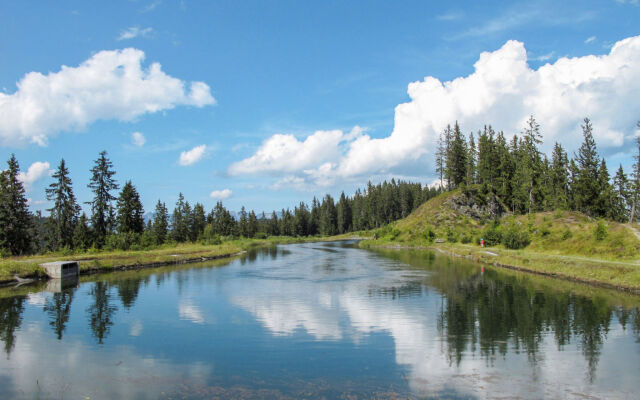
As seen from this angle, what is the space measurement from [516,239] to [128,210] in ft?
249

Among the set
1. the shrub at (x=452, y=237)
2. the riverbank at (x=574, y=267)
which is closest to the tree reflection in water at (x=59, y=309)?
the riverbank at (x=574, y=267)

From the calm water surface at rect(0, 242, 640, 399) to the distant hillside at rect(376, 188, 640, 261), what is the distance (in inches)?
496

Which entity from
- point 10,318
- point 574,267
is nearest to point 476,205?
point 574,267

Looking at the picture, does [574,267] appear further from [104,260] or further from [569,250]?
[104,260]

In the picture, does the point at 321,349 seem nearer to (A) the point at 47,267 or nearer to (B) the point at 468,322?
(B) the point at 468,322

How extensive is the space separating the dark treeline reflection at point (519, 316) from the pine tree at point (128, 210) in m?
67.4

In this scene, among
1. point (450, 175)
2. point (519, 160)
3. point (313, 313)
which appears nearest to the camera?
point (313, 313)

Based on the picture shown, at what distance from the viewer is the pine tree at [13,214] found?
208 ft

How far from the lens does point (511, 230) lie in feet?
218

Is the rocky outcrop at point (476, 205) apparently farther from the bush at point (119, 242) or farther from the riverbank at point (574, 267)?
the bush at point (119, 242)

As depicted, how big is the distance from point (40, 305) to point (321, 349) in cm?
A: 2273

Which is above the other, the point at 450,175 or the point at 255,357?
the point at 450,175

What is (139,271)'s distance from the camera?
51.5 m

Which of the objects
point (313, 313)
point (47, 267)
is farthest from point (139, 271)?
point (313, 313)
